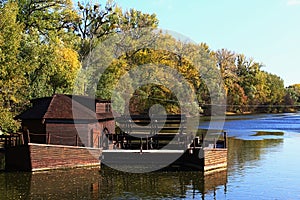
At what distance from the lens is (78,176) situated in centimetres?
2452

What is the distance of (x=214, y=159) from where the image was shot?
2717cm

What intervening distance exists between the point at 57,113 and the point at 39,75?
13.9m

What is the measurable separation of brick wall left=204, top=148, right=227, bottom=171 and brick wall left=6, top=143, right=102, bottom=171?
7106 mm

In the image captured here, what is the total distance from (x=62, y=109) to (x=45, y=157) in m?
4.39

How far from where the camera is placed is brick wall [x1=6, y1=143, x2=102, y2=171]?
2541 cm

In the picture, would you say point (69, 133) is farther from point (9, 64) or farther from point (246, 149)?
point (246, 149)

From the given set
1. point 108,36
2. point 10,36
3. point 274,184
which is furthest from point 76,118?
point 108,36

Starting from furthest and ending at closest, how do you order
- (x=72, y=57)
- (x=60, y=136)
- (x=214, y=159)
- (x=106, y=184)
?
(x=72, y=57)
(x=60, y=136)
(x=214, y=159)
(x=106, y=184)

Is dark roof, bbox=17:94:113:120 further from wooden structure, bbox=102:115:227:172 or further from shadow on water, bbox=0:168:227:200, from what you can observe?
shadow on water, bbox=0:168:227:200

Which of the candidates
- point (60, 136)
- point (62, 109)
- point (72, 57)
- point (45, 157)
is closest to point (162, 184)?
point (45, 157)

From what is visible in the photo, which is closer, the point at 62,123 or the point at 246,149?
the point at 62,123

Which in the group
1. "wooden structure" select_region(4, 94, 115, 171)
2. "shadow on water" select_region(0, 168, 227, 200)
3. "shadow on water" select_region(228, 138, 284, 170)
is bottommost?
"shadow on water" select_region(0, 168, 227, 200)

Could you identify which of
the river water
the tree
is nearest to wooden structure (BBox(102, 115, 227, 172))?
the river water

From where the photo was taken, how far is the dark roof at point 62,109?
2892cm
